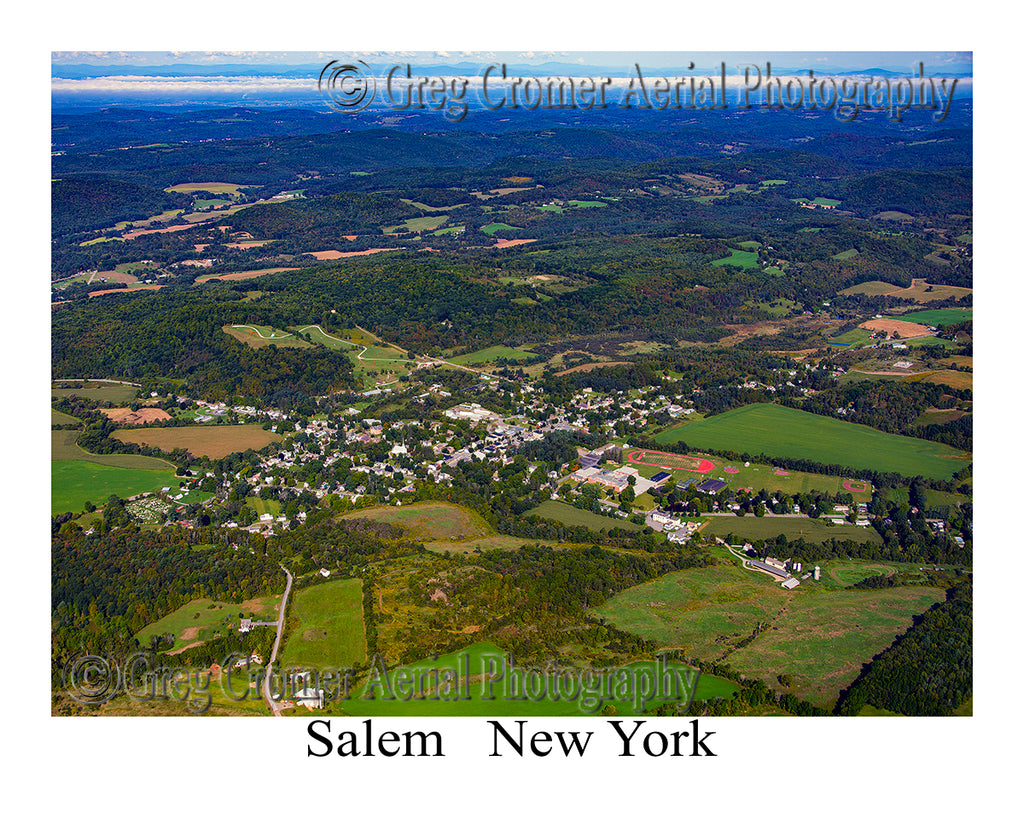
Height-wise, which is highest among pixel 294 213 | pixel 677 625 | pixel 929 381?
pixel 294 213

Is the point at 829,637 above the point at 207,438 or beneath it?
beneath

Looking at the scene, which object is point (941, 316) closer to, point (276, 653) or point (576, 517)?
point (576, 517)

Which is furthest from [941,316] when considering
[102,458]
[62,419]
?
[62,419]

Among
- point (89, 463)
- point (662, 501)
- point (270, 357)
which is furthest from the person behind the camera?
point (270, 357)

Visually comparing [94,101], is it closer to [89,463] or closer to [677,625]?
[89,463]

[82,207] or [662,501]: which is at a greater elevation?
[82,207]

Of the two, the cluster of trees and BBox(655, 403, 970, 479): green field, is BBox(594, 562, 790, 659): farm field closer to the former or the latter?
the cluster of trees

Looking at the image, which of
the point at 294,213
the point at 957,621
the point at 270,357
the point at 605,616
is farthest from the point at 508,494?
the point at 294,213
